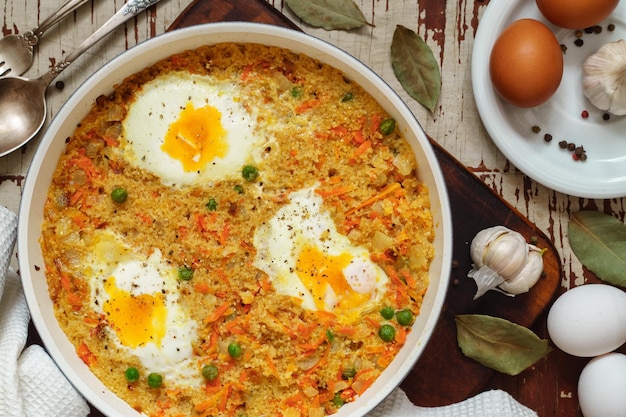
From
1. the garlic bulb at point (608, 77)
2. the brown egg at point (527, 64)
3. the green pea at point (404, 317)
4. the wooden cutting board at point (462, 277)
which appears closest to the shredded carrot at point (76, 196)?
the wooden cutting board at point (462, 277)

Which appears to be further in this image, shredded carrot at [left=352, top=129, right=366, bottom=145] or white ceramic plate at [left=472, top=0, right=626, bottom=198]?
white ceramic plate at [left=472, top=0, right=626, bottom=198]

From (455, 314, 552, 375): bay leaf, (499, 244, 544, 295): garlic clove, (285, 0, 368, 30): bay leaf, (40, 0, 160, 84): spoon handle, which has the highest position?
(40, 0, 160, 84): spoon handle

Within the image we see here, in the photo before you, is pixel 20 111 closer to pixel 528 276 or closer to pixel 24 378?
pixel 24 378

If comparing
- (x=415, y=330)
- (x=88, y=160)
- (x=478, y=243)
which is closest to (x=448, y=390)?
(x=415, y=330)

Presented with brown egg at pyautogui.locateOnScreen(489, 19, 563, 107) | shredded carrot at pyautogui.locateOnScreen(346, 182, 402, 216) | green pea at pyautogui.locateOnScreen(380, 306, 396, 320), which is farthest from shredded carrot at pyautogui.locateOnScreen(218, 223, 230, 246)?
brown egg at pyautogui.locateOnScreen(489, 19, 563, 107)

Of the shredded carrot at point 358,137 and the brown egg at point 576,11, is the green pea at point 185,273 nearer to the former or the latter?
the shredded carrot at point 358,137

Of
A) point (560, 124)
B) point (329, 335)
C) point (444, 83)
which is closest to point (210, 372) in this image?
point (329, 335)

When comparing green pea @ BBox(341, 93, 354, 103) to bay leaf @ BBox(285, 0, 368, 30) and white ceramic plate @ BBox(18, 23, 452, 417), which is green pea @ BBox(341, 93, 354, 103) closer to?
white ceramic plate @ BBox(18, 23, 452, 417)
